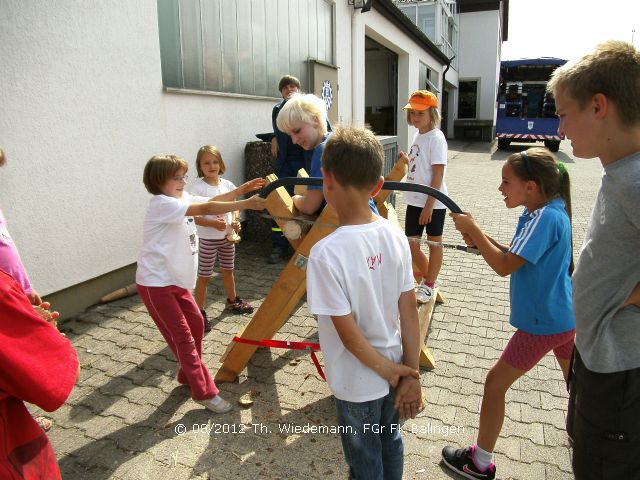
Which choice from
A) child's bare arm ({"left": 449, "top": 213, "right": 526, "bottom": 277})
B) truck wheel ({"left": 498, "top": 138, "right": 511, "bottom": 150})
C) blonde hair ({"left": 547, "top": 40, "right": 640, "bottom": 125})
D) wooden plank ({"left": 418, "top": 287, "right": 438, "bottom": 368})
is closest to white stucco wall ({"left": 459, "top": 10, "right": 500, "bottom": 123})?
truck wheel ({"left": 498, "top": 138, "right": 511, "bottom": 150})

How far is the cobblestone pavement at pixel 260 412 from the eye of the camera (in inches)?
94.8

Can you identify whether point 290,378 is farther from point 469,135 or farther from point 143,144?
point 469,135

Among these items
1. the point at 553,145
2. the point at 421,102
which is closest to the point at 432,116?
the point at 421,102

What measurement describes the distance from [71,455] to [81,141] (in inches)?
103

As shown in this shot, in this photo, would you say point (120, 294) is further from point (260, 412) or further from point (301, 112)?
point (301, 112)

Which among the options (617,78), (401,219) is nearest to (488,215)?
(401,219)

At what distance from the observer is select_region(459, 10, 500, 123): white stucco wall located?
3017 centimetres

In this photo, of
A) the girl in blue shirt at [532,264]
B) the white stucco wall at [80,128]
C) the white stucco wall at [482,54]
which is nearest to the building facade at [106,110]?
the white stucco wall at [80,128]

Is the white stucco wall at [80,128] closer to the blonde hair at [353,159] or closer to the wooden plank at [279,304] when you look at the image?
the wooden plank at [279,304]

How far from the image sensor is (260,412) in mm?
2844

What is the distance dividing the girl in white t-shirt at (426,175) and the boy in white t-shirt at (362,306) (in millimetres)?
2390

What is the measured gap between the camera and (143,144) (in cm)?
472

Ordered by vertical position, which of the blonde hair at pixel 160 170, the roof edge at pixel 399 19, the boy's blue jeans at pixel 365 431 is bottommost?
the boy's blue jeans at pixel 365 431

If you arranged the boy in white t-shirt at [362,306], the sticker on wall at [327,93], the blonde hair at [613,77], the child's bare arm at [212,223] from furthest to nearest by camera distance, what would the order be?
the sticker on wall at [327,93]
the child's bare arm at [212,223]
the boy in white t-shirt at [362,306]
the blonde hair at [613,77]
